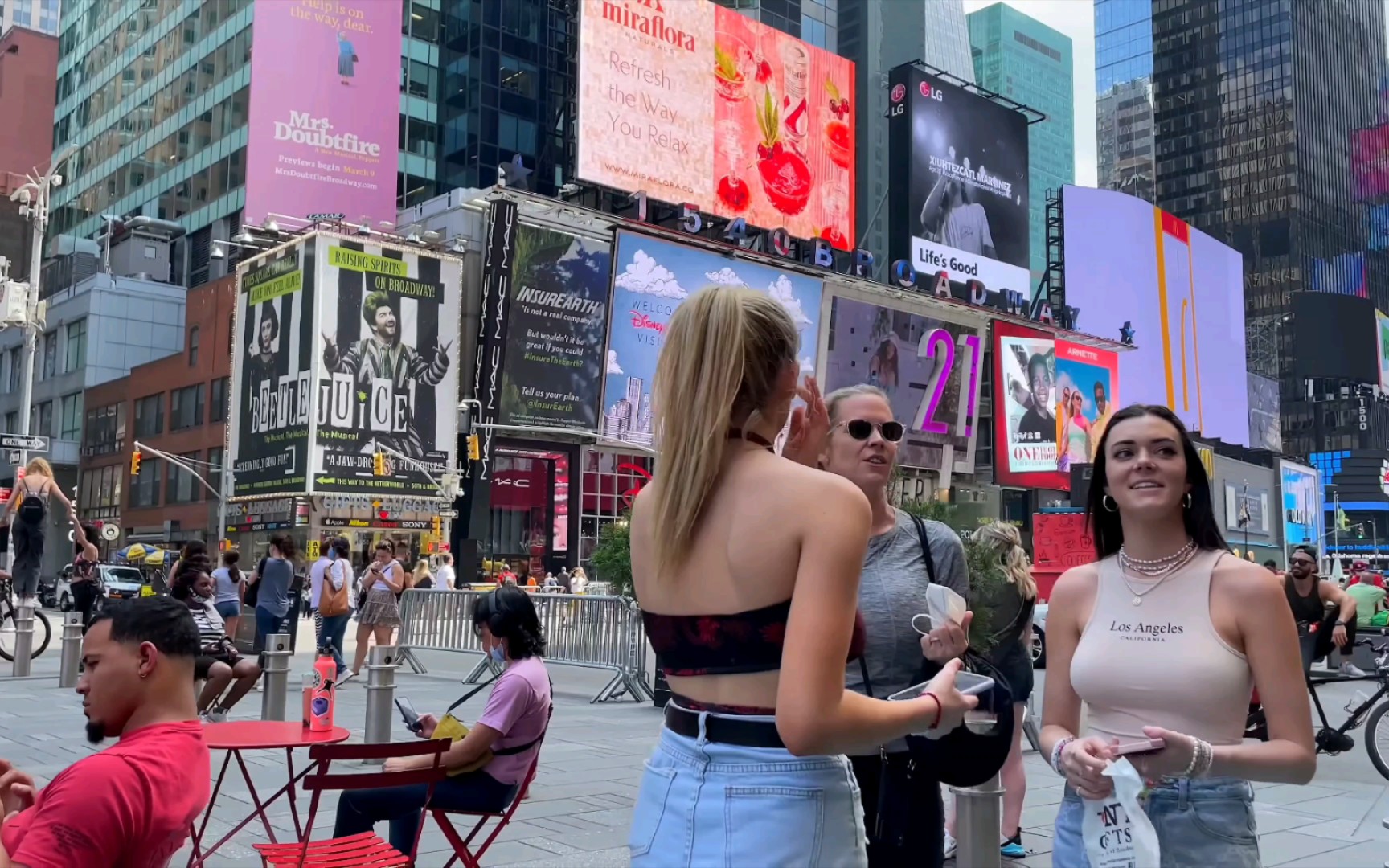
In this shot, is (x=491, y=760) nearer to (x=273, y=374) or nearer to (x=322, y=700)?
(x=322, y=700)

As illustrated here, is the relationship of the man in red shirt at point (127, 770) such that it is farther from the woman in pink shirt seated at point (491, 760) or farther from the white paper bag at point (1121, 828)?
the white paper bag at point (1121, 828)

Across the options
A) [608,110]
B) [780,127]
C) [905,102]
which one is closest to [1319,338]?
[905,102]

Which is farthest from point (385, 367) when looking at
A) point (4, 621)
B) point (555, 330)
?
point (4, 621)

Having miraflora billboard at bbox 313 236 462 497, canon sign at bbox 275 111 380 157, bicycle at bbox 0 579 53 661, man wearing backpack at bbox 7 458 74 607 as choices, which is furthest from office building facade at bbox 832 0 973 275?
man wearing backpack at bbox 7 458 74 607

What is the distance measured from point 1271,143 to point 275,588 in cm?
13009

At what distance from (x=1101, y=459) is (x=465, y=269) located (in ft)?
144

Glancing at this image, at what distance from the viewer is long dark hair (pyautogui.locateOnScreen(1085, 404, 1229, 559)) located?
297 cm

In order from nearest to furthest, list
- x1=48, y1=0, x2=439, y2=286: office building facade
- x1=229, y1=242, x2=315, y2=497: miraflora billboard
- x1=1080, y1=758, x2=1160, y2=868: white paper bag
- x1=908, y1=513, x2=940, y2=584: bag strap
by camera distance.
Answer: x1=1080, y1=758, x2=1160, y2=868: white paper bag
x1=908, y1=513, x2=940, y2=584: bag strap
x1=229, y1=242, x2=315, y2=497: miraflora billboard
x1=48, y1=0, x2=439, y2=286: office building facade

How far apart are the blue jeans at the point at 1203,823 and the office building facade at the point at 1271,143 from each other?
409 feet

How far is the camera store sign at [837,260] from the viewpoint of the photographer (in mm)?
46531

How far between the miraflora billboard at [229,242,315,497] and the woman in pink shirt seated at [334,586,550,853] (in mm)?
35864

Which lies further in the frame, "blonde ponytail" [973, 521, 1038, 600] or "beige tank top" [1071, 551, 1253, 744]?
"blonde ponytail" [973, 521, 1038, 600]

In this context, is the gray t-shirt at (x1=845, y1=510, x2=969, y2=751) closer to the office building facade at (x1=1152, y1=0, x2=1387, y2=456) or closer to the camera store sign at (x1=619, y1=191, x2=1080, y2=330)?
the camera store sign at (x1=619, y1=191, x2=1080, y2=330)

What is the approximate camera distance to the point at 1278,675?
2676 millimetres
